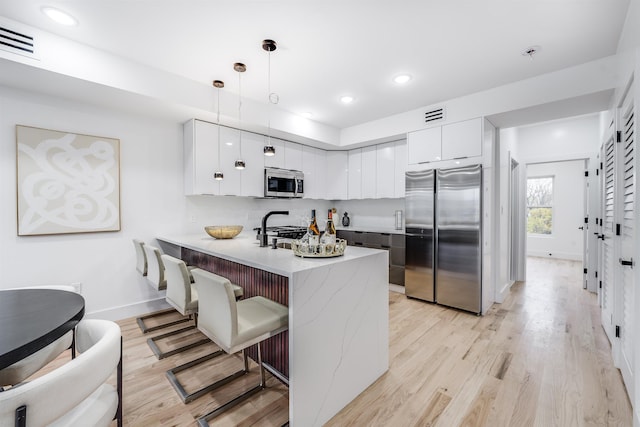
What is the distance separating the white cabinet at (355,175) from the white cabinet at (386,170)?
0.34 meters

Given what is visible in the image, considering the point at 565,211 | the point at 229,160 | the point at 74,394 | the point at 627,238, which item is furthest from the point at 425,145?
the point at 565,211

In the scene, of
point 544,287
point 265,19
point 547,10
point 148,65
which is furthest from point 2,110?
point 544,287

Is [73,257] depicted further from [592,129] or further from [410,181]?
[592,129]

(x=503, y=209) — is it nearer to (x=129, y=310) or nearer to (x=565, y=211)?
(x=565, y=211)

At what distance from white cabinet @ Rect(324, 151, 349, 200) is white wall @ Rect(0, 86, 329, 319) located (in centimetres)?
194

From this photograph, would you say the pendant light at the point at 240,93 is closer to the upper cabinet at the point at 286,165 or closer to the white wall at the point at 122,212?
the upper cabinet at the point at 286,165

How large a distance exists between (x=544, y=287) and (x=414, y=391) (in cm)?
394

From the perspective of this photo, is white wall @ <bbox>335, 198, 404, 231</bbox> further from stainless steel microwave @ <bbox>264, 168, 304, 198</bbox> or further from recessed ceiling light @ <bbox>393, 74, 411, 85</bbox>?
recessed ceiling light @ <bbox>393, 74, 411, 85</bbox>

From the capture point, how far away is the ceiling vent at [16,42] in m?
2.04

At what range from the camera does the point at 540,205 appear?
7227mm

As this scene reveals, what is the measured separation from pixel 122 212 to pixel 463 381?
147 inches

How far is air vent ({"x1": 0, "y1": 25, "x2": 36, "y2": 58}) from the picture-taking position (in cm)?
204

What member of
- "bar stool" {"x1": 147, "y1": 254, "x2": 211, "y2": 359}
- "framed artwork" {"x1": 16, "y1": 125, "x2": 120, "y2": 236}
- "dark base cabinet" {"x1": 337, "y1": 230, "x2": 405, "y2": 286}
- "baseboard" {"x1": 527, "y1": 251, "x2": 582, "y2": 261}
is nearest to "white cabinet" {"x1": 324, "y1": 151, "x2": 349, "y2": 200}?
"dark base cabinet" {"x1": 337, "y1": 230, "x2": 405, "y2": 286}

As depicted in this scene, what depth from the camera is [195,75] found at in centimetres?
290
